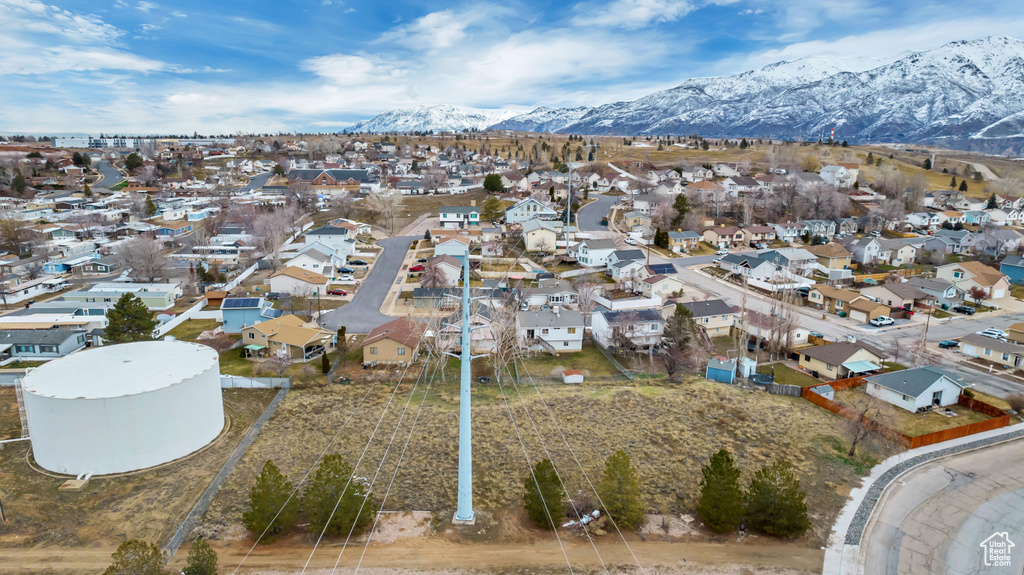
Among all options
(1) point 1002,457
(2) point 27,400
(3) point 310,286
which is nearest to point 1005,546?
(1) point 1002,457

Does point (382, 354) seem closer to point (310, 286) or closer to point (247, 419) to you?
point (247, 419)

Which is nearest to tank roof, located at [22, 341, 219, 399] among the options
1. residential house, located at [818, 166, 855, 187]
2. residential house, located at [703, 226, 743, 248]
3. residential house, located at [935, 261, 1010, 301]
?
residential house, located at [703, 226, 743, 248]

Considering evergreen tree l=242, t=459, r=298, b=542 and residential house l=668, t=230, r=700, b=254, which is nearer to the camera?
evergreen tree l=242, t=459, r=298, b=542

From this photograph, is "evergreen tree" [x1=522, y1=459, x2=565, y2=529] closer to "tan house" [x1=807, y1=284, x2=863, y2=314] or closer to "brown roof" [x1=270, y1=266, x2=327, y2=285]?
"brown roof" [x1=270, y1=266, x2=327, y2=285]

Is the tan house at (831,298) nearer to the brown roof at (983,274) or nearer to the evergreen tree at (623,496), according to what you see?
the brown roof at (983,274)

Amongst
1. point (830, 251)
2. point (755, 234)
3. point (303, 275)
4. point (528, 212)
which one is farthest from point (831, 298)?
point (303, 275)

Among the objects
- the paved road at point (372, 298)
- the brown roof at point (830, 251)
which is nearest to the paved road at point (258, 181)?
the paved road at point (372, 298)

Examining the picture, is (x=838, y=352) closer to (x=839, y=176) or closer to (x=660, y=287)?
(x=660, y=287)
